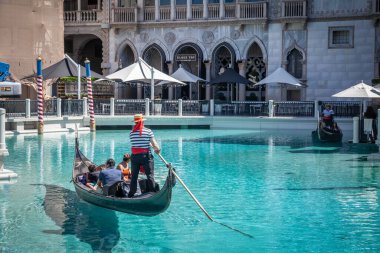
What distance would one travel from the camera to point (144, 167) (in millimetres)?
10047

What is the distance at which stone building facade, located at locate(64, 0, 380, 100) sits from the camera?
3044 cm

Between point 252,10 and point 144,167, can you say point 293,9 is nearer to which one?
point 252,10

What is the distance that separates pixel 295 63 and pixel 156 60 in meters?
7.92

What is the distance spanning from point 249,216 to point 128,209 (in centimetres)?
203

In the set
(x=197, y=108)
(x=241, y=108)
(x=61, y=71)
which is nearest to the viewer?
(x=61, y=71)

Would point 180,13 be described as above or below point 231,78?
above

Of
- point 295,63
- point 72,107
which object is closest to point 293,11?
point 295,63

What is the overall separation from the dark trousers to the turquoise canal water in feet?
1.76

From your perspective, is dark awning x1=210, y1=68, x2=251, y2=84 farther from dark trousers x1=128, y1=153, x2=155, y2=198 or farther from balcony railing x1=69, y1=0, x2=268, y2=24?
dark trousers x1=128, y1=153, x2=155, y2=198

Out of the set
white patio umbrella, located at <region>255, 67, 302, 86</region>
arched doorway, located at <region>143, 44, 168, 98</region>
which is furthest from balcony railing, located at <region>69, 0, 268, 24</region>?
white patio umbrella, located at <region>255, 67, 302, 86</region>

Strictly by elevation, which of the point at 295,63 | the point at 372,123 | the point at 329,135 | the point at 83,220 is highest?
the point at 295,63

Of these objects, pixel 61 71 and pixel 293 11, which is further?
pixel 293 11

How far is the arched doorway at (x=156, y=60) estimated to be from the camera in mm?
34031

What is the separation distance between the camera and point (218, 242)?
871cm
